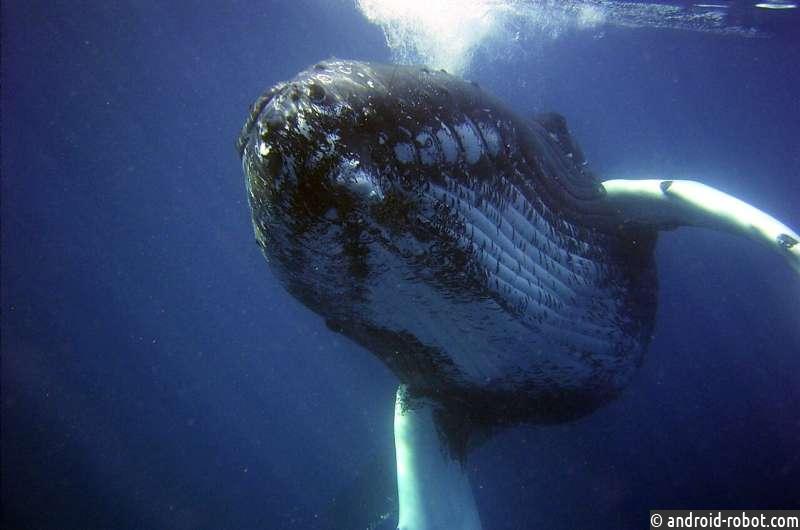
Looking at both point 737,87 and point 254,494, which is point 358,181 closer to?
point 737,87

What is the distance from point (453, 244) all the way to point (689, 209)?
328 cm

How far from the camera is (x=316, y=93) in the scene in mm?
1863

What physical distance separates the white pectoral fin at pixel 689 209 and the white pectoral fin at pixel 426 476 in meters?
2.79

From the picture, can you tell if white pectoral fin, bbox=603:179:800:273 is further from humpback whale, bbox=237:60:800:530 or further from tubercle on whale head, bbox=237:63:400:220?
tubercle on whale head, bbox=237:63:400:220

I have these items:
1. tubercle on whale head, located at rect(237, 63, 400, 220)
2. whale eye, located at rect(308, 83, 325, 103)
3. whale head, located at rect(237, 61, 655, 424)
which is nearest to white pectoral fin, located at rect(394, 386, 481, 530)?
whale head, located at rect(237, 61, 655, 424)

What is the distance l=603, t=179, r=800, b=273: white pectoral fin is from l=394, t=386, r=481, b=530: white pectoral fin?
2.79 meters

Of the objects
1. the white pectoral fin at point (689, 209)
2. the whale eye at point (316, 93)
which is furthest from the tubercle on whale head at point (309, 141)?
the white pectoral fin at point (689, 209)

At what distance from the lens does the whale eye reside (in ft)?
6.09

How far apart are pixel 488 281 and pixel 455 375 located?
46.9 inches

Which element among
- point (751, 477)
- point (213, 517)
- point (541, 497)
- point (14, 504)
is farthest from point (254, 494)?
point (751, 477)

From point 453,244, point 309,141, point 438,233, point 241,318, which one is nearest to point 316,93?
point 309,141

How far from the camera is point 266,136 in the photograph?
1.81 meters

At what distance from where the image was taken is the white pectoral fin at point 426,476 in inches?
185

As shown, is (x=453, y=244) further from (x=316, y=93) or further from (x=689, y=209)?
(x=689, y=209)
